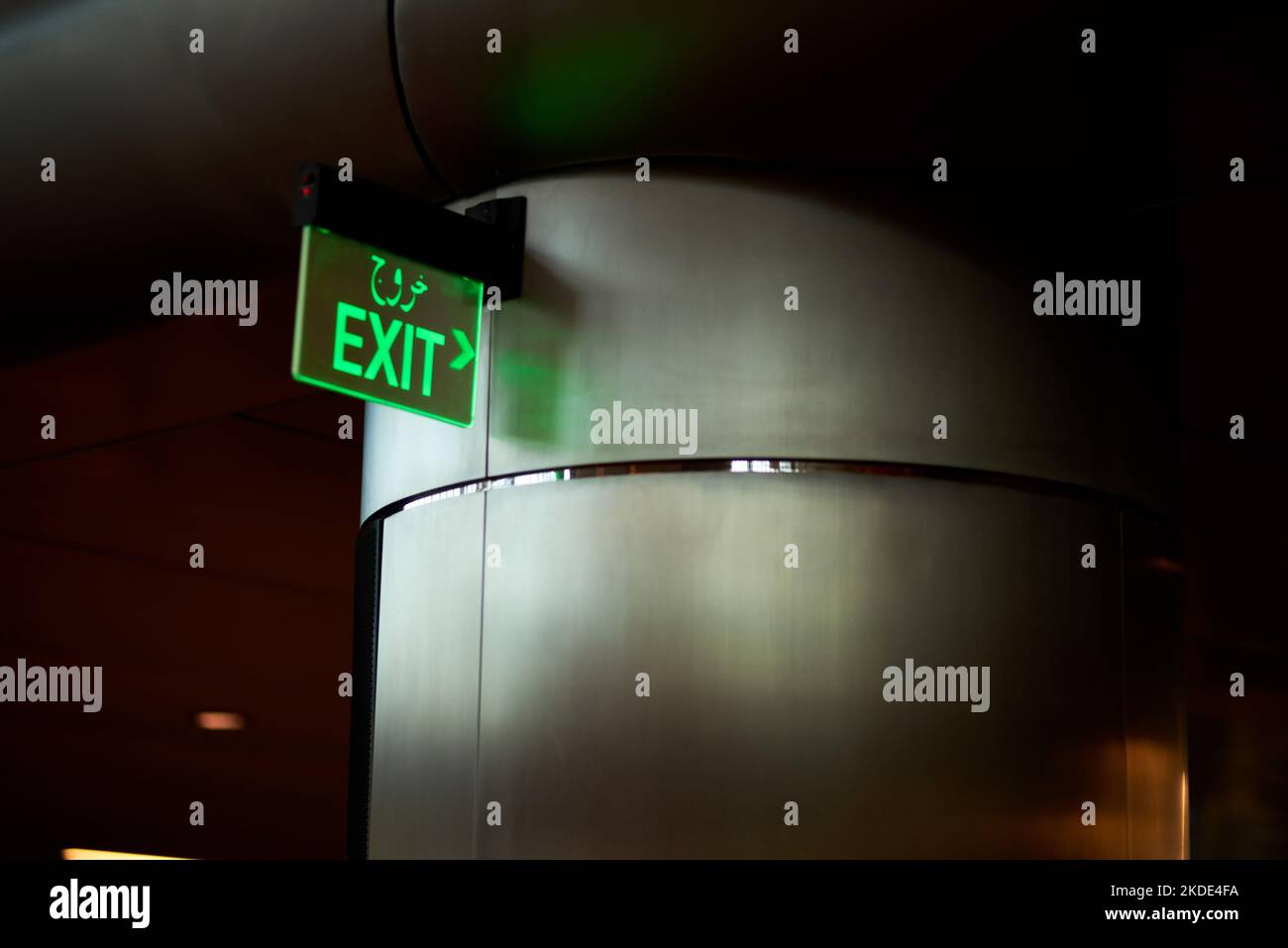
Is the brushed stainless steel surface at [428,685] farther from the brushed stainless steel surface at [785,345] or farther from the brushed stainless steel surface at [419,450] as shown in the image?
the brushed stainless steel surface at [785,345]

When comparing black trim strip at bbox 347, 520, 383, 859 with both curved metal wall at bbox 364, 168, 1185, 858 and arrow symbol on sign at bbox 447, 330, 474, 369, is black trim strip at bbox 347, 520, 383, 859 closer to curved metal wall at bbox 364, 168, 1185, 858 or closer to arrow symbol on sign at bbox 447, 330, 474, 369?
curved metal wall at bbox 364, 168, 1185, 858

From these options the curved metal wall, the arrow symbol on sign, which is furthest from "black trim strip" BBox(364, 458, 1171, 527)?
the arrow symbol on sign

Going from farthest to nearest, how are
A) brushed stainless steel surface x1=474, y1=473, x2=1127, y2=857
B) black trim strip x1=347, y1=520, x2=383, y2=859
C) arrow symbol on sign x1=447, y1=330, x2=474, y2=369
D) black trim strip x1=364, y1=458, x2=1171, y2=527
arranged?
1. black trim strip x1=347, y1=520, x2=383, y2=859
2. arrow symbol on sign x1=447, y1=330, x2=474, y2=369
3. black trim strip x1=364, y1=458, x2=1171, y2=527
4. brushed stainless steel surface x1=474, y1=473, x2=1127, y2=857

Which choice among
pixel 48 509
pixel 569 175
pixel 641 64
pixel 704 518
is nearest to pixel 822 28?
pixel 641 64

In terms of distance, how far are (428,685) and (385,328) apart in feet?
3.65

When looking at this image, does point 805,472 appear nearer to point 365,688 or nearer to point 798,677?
point 798,677

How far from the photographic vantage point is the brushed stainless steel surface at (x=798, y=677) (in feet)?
13.1

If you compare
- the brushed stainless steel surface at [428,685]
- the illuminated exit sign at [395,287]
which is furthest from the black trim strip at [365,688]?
the illuminated exit sign at [395,287]

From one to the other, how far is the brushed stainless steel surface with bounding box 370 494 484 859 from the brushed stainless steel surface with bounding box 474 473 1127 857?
0.36 feet

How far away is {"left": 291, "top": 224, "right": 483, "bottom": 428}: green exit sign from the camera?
12.8 feet

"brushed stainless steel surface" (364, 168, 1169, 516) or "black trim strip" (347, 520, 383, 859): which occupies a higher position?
"brushed stainless steel surface" (364, 168, 1169, 516)
